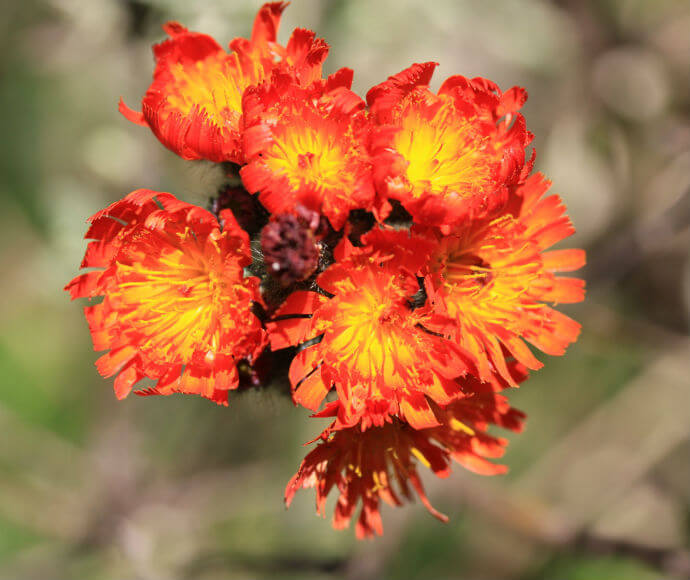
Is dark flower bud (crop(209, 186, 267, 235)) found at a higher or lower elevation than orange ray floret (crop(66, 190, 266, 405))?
higher

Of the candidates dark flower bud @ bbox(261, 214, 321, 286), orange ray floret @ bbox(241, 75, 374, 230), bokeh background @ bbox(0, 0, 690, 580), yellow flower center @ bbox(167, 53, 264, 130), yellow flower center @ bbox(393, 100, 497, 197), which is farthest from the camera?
bokeh background @ bbox(0, 0, 690, 580)

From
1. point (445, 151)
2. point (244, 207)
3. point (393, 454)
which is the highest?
point (445, 151)

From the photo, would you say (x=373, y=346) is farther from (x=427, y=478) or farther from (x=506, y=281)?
(x=427, y=478)

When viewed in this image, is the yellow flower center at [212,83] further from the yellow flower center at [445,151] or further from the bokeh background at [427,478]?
the bokeh background at [427,478]

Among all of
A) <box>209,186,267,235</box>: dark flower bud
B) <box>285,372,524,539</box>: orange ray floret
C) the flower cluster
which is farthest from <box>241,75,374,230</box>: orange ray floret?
<box>285,372,524,539</box>: orange ray floret

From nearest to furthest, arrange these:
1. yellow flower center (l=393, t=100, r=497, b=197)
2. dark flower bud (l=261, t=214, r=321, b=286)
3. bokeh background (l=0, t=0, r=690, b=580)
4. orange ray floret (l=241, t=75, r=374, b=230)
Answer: dark flower bud (l=261, t=214, r=321, b=286), orange ray floret (l=241, t=75, r=374, b=230), yellow flower center (l=393, t=100, r=497, b=197), bokeh background (l=0, t=0, r=690, b=580)

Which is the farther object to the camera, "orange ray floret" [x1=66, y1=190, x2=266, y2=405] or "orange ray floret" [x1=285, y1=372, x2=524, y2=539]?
"orange ray floret" [x1=285, y1=372, x2=524, y2=539]

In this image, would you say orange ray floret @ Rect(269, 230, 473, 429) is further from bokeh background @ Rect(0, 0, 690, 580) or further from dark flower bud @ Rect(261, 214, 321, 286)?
bokeh background @ Rect(0, 0, 690, 580)

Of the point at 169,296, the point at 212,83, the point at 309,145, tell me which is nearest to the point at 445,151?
the point at 309,145
